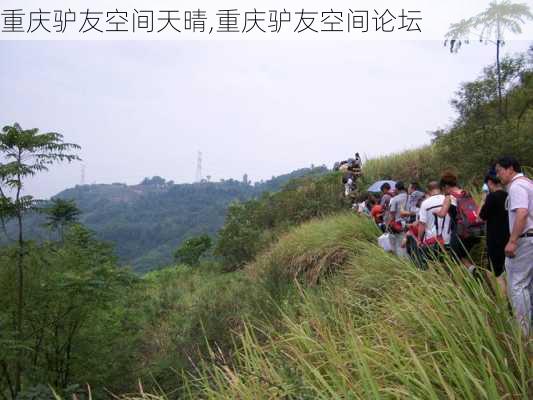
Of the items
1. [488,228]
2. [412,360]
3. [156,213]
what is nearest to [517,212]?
[488,228]

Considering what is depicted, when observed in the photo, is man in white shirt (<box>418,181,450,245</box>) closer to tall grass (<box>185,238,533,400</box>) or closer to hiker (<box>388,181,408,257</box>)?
hiker (<box>388,181,408,257</box>)

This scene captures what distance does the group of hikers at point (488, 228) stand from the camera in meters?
3.45

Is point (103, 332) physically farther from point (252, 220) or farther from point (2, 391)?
point (252, 220)

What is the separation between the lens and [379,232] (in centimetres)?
758

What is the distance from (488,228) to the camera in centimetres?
394

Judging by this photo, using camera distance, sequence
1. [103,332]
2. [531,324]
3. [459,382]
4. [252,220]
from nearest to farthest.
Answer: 1. [459,382]
2. [531,324]
3. [103,332]
4. [252,220]

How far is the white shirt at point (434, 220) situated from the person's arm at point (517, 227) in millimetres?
1089

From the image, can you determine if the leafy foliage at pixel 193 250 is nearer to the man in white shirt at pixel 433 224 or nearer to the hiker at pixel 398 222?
the hiker at pixel 398 222

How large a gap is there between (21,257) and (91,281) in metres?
0.93

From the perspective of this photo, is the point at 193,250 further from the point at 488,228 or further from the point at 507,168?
the point at 507,168

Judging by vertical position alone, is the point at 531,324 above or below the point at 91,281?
above

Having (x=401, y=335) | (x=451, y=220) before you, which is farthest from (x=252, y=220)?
(x=401, y=335)

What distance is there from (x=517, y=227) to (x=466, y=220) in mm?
1224

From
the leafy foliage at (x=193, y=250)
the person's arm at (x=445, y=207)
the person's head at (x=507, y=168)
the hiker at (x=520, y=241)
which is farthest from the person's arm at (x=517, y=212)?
the leafy foliage at (x=193, y=250)
